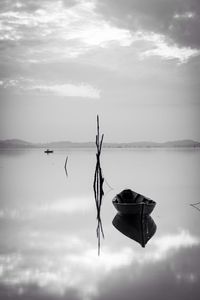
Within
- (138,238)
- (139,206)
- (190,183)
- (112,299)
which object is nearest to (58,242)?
(138,238)

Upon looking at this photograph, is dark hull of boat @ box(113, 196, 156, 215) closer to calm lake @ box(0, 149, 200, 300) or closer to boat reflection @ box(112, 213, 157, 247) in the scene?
boat reflection @ box(112, 213, 157, 247)

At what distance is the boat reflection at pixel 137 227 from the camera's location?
13781 mm

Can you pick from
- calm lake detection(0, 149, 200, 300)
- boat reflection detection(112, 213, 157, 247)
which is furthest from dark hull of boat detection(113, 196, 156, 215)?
calm lake detection(0, 149, 200, 300)

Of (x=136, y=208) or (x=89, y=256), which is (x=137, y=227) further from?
(x=89, y=256)

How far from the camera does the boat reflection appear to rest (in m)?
13.8

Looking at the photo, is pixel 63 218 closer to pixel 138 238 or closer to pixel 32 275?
pixel 138 238

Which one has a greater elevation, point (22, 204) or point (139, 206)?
point (139, 206)

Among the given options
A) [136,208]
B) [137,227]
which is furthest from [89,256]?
[136,208]

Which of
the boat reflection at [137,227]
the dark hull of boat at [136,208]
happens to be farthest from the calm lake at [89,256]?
the dark hull of boat at [136,208]

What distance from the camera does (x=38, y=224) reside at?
16828 mm

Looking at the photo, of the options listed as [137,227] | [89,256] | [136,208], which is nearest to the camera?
[89,256]

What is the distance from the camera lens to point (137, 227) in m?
15.2

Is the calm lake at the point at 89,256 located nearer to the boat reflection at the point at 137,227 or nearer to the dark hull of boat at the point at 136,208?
the boat reflection at the point at 137,227

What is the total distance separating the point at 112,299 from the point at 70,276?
1845 millimetres
